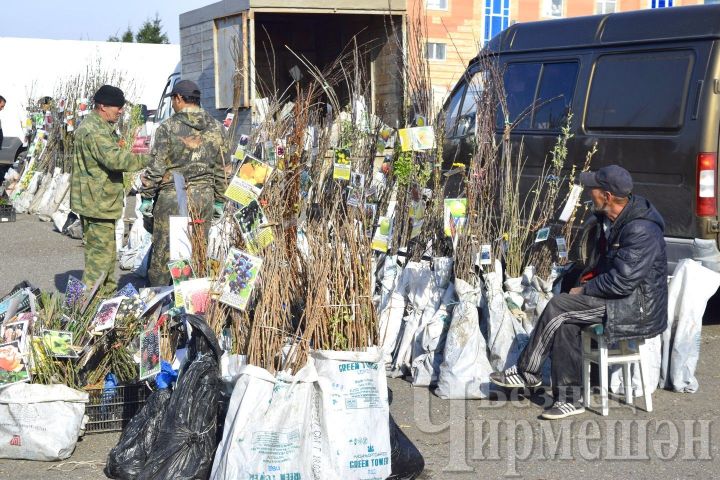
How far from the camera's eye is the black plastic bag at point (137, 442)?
425 centimetres

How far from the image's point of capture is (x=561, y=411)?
5098 mm

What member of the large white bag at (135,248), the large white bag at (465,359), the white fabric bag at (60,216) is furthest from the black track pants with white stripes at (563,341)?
the white fabric bag at (60,216)

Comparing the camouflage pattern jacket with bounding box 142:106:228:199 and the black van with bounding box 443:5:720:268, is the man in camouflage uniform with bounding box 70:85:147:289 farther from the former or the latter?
the black van with bounding box 443:5:720:268

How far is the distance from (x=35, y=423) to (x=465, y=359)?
2386mm

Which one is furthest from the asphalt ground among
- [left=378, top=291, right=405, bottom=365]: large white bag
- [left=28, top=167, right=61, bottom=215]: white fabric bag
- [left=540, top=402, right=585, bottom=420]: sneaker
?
[left=28, top=167, right=61, bottom=215]: white fabric bag

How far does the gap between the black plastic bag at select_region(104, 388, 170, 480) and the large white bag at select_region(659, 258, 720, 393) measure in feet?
9.80

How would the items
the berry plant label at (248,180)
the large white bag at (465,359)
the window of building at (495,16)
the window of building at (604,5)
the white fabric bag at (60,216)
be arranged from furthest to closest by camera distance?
the window of building at (604,5) → the window of building at (495,16) → the white fabric bag at (60,216) → the large white bag at (465,359) → the berry plant label at (248,180)

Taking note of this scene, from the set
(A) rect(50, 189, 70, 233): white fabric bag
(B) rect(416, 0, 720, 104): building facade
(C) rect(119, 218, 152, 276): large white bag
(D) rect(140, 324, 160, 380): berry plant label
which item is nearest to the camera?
(D) rect(140, 324, 160, 380): berry plant label

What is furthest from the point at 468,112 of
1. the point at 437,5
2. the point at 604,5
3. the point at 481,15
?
the point at 604,5

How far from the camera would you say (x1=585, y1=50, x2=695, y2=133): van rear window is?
701 cm

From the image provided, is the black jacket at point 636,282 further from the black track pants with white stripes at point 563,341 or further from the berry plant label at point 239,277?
the berry plant label at point 239,277

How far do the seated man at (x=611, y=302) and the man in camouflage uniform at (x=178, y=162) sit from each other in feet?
8.14

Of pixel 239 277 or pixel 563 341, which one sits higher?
pixel 239 277

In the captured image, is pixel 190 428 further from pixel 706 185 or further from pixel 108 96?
pixel 706 185
